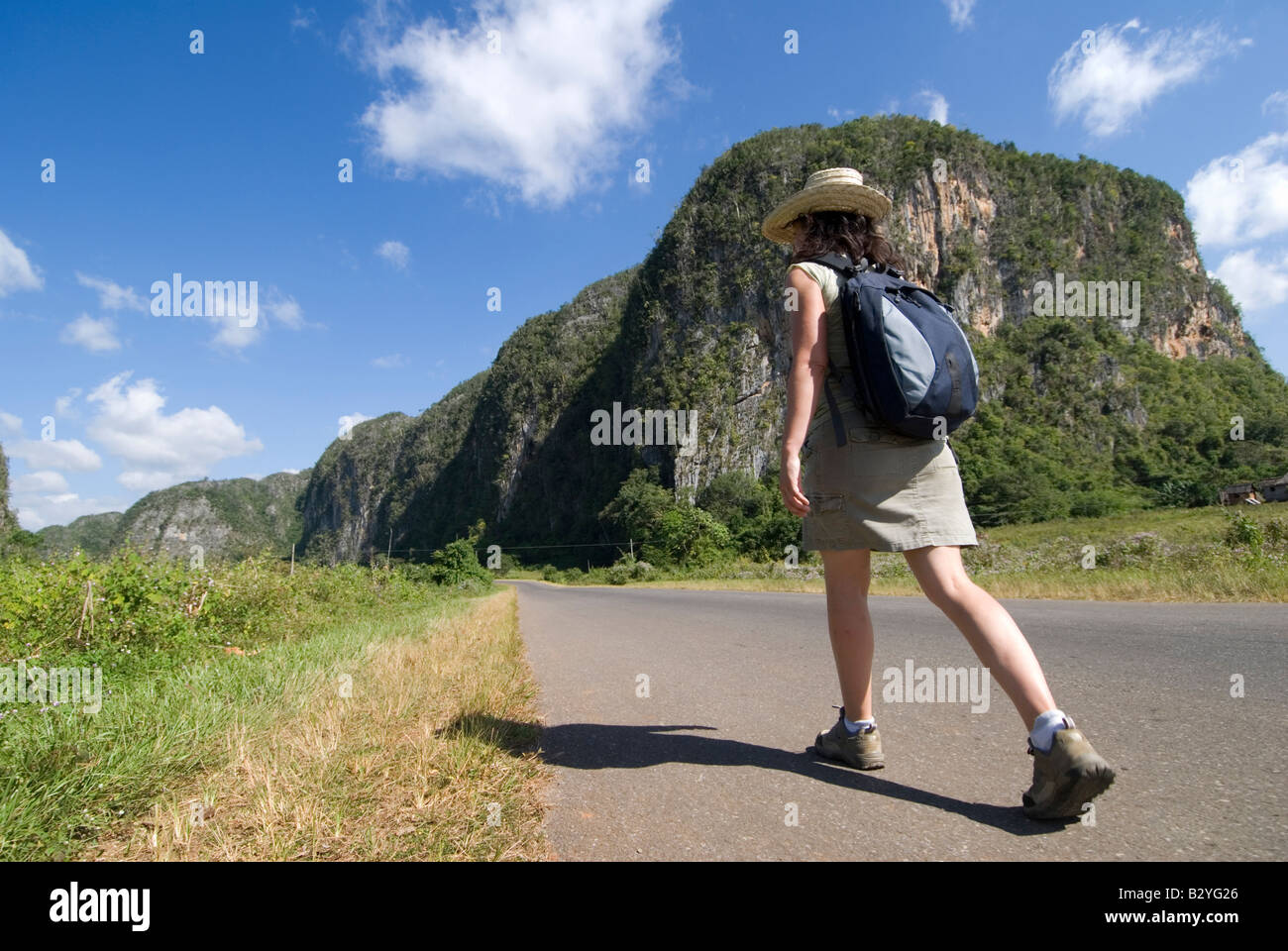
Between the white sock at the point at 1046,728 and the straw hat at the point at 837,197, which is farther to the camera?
the straw hat at the point at 837,197

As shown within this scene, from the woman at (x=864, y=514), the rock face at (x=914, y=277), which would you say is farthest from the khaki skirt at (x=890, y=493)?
the rock face at (x=914, y=277)

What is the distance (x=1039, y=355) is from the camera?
72562 millimetres

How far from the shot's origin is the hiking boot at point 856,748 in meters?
2.25

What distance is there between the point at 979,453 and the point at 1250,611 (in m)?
64.4

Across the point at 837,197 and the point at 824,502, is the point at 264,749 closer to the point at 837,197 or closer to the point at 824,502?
the point at 824,502

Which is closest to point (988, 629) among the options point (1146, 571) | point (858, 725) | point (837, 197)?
point (858, 725)

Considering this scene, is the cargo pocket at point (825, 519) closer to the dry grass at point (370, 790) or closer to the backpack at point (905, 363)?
the backpack at point (905, 363)

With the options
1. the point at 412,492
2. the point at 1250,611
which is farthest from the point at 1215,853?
the point at 412,492

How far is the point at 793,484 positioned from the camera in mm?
2166

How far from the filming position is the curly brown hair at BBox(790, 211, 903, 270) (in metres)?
2.41

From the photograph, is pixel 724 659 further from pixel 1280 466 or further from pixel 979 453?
pixel 1280 466

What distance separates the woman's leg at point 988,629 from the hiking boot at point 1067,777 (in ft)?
0.31

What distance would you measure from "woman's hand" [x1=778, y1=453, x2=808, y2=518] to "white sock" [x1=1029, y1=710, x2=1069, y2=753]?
847mm

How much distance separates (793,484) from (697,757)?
1.08 meters
